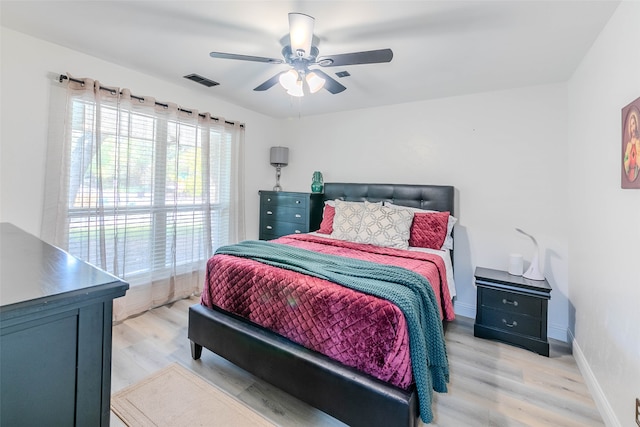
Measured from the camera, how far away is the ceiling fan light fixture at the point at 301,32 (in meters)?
1.65

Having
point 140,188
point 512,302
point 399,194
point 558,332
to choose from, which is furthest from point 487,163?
point 140,188

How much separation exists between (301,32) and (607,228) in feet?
7.43

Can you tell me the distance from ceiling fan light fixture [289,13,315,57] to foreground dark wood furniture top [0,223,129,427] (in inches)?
63.4

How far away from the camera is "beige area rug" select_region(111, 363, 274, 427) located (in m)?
1.69

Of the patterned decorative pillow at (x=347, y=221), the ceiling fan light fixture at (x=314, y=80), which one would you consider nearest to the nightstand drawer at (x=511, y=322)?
the patterned decorative pillow at (x=347, y=221)

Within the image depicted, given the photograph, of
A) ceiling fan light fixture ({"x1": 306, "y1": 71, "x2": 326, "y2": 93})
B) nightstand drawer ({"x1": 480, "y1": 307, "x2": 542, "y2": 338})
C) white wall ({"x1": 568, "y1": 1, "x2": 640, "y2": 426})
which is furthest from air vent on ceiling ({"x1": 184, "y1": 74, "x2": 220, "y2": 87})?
nightstand drawer ({"x1": 480, "y1": 307, "x2": 542, "y2": 338})

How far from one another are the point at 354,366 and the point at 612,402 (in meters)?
1.52

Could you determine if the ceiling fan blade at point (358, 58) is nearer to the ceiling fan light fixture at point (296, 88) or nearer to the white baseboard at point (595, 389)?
the ceiling fan light fixture at point (296, 88)

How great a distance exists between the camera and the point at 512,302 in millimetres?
2600

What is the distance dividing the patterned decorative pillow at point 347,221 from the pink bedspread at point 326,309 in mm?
688

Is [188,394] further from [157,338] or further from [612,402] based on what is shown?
[612,402]

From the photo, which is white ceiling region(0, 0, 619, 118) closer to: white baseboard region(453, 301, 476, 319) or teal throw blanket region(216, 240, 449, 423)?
teal throw blanket region(216, 240, 449, 423)

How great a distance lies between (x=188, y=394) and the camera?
1.89 meters

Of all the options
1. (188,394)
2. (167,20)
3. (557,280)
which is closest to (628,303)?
(557,280)
